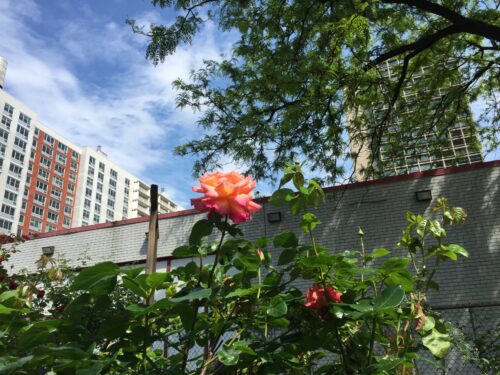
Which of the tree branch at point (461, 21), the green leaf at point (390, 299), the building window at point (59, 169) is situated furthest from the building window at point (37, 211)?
the green leaf at point (390, 299)

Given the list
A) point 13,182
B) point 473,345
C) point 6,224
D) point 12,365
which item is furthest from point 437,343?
point 13,182

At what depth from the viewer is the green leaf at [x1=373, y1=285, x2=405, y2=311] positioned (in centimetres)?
100

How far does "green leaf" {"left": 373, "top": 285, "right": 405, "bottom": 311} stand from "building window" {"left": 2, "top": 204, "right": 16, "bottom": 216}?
238ft

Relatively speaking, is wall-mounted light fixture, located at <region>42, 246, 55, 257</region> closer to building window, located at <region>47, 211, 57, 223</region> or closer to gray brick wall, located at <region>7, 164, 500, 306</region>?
gray brick wall, located at <region>7, 164, 500, 306</region>

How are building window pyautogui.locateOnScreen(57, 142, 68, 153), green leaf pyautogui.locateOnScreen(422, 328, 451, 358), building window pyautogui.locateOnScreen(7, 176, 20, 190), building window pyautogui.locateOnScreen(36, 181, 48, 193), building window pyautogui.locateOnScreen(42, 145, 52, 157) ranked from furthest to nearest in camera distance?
1. building window pyautogui.locateOnScreen(57, 142, 68, 153)
2. building window pyautogui.locateOnScreen(42, 145, 52, 157)
3. building window pyautogui.locateOnScreen(36, 181, 48, 193)
4. building window pyautogui.locateOnScreen(7, 176, 20, 190)
5. green leaf pyautogui.locateOnScreen(422, 328, 451, 358)

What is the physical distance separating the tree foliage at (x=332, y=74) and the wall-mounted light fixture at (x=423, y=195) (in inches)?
52.6

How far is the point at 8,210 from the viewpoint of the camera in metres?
63.4

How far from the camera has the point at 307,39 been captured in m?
7.55

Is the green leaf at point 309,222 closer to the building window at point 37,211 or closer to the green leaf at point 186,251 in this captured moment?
the green leaf at point 186,251

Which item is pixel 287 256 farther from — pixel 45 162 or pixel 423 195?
pixel 45 162

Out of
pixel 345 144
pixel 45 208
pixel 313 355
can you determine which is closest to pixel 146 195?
pixel 45 208

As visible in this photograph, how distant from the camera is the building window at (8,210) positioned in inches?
2472

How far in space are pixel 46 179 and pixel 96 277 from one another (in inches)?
3130

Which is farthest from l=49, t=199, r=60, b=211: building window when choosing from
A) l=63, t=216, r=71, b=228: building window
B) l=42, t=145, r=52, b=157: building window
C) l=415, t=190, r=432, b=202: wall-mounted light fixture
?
l=415, t=190, r=432, b=202: wall-mounted light fixture
